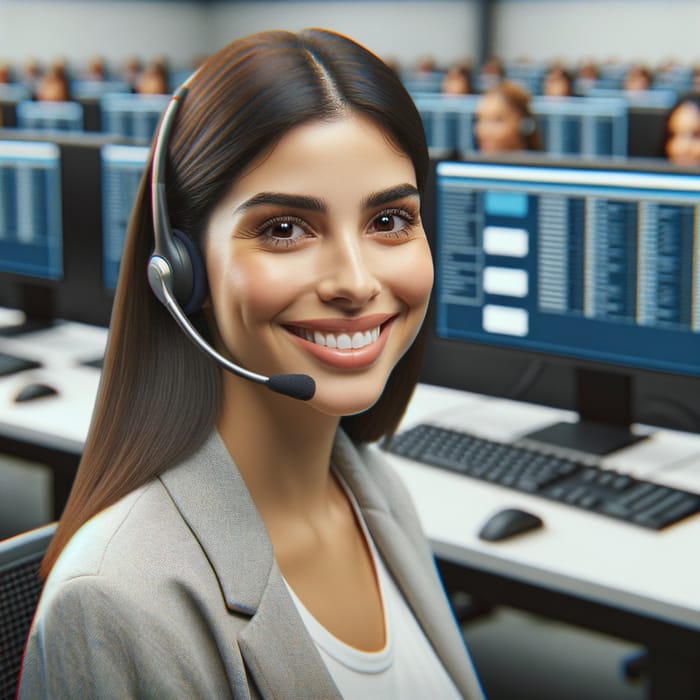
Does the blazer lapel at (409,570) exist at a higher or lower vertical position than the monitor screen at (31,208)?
lower

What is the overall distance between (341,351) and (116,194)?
64.9 inches

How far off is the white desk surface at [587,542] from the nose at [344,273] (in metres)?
0.68

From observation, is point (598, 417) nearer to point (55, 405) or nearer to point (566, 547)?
point (566, 547)

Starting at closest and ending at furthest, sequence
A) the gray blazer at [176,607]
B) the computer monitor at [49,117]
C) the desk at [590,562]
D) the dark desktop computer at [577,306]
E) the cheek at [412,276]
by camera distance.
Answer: the gray blazer at [176,607] < the cheek at [412,276] < the desk at [590,562] < the dark desktop computer at [577,306] < the computer monitor at [49,117]

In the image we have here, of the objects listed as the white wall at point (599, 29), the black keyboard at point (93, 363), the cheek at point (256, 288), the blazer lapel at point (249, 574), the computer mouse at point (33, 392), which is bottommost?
the black keyboard at point (93, 363)

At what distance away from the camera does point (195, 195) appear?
83 cm

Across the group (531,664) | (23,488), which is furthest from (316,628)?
(23,488)

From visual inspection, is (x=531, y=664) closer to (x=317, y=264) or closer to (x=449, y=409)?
(x=449, y=409)

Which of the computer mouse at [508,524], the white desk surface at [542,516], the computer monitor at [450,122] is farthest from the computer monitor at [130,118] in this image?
the computer mouse at [508,524]

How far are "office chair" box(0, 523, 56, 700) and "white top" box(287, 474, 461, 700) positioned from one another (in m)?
0.25

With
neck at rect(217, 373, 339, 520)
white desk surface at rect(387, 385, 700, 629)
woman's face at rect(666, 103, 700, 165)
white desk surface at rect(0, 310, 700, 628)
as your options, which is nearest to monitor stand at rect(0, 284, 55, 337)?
white desk surface at rect(0, 310, 700, 628)

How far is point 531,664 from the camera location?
2.29 m

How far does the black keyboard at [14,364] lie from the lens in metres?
2.29

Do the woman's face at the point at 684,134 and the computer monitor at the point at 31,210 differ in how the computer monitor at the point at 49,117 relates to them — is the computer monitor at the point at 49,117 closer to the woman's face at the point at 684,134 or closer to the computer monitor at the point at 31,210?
the computer monitor at the point at 31,210
